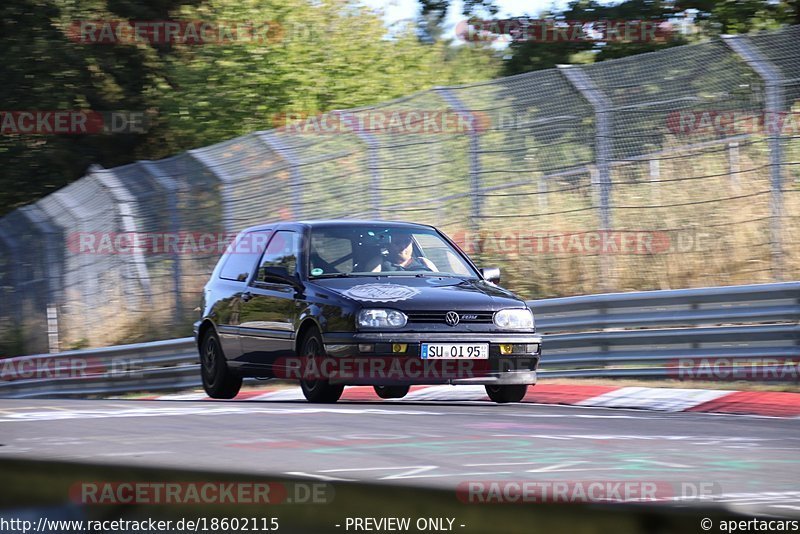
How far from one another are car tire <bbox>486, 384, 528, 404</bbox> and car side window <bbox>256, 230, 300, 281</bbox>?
1885 mm

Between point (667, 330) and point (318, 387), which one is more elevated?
point (318, 387)

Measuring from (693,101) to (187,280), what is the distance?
7.70m

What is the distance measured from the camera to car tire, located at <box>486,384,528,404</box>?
35.7ft

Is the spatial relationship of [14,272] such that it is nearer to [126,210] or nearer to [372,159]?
[126,210]

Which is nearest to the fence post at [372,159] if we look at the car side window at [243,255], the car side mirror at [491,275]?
the car side window at [243,255]

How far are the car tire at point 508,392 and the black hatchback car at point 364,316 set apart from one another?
0.04 feet

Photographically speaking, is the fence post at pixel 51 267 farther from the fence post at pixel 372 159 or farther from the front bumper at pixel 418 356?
the front bumper at pixel 418 356

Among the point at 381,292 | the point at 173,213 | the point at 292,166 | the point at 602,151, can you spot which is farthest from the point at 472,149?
the point at 173,213

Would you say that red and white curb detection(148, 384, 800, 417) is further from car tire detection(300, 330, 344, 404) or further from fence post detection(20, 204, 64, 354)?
fence post detection(20, 204, 64, 354)

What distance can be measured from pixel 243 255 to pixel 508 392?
2.77 meters

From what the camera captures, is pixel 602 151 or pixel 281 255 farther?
Answer: pixel 602 151

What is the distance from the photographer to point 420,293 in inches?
401

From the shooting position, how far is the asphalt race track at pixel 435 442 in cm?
533

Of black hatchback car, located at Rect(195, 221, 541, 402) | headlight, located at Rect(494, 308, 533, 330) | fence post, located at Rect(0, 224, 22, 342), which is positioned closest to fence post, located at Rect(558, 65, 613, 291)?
black hatchback car, located at Rect(195, 221, 541, 402)
